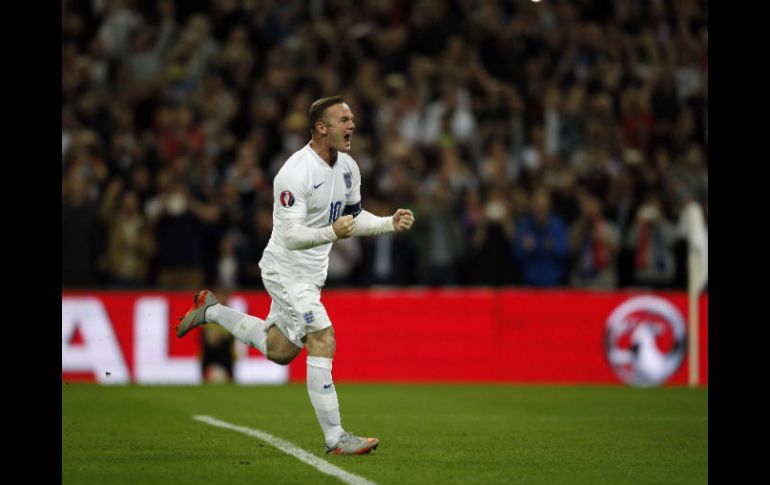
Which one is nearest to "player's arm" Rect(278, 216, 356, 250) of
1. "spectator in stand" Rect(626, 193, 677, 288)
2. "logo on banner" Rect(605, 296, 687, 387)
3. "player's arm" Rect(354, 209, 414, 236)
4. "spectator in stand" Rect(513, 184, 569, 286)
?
"player's arm" Rect(354, 209, 414, 236)

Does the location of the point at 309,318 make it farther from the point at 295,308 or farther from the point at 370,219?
the point at 370,219

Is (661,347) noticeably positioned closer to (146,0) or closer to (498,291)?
(498,291)

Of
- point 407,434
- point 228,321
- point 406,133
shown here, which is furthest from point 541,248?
point 228,321

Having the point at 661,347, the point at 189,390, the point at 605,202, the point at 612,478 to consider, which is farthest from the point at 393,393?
the point at 612,478

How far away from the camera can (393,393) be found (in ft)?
54.1

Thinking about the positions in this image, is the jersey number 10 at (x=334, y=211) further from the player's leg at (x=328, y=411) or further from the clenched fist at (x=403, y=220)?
the player's leg at (x=328, y=411)

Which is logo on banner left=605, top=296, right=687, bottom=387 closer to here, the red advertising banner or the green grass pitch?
the red advertising banner

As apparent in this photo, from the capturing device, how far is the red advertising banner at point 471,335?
18391 mm

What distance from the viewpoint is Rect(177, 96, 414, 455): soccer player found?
387 inches

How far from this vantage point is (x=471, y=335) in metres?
18.8

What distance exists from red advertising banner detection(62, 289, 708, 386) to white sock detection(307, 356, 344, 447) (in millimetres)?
8557

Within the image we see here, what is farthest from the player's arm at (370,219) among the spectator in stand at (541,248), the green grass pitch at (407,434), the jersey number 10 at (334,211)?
the spectator in stand at (541,248)

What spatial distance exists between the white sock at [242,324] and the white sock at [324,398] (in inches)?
39.2
